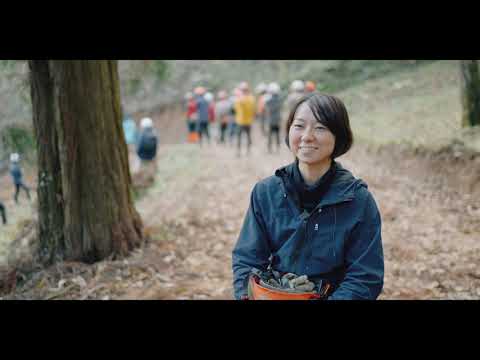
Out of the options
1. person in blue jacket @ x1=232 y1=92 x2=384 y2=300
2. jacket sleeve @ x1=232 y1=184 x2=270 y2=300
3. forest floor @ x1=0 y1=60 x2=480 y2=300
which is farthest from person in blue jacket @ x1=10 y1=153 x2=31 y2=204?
person in blue jacket @ x1=232 y1=92 x2=384 y2=300

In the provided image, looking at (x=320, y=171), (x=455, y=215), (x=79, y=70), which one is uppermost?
(x=79, y=70)

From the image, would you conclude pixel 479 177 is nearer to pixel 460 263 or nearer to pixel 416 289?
pixel 460 263

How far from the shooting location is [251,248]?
190 cm

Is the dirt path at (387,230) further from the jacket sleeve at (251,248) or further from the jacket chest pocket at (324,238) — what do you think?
the jacket sleeve at (251,248)

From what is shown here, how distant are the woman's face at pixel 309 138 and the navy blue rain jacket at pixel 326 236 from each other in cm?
12

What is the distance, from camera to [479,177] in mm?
3428

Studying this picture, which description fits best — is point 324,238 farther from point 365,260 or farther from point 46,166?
point 46,166

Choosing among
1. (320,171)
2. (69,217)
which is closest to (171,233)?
(69,217)

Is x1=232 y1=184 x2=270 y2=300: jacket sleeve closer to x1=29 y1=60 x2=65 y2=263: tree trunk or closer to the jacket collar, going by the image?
the jacket collar

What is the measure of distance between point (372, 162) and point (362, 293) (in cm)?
473

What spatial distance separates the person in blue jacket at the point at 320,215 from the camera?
1.74m

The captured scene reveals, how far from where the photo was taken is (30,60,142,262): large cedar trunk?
12.4 feet

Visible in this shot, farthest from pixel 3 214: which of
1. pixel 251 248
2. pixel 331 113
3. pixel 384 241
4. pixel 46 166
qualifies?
pixel 331 113

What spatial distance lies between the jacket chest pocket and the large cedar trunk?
2.72 m
